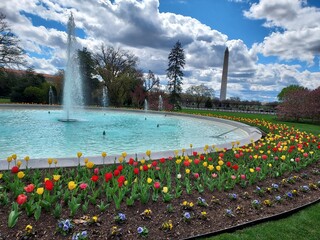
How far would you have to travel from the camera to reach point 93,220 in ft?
10.2

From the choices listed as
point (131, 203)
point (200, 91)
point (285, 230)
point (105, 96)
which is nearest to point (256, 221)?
point (285, 230)

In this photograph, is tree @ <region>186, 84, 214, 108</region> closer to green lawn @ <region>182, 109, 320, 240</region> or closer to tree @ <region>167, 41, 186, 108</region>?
tree @ <region>167, 41, 186, 108</region>

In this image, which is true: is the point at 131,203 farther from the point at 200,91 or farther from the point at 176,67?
the point at 200,91

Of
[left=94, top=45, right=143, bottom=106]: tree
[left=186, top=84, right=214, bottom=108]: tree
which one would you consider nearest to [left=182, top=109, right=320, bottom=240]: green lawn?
[left=94, top=45, right=143, bottom=106]: tree

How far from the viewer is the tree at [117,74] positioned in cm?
3859

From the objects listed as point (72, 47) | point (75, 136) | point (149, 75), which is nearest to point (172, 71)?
point (149, 75)

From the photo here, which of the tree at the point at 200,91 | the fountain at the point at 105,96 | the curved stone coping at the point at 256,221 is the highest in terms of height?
the tree at the point at 200,91

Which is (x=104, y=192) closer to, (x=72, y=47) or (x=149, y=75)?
(x=72, y=47)

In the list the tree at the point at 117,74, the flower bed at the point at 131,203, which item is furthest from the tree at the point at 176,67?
the flower bed at the point at 131,203

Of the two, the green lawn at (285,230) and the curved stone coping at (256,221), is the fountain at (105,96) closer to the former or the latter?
the curved stone coping at (256,221)

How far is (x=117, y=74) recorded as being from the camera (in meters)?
43.5

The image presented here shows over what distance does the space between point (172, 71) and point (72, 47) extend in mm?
24875

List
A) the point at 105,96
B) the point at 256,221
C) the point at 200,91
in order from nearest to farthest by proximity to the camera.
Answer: the point at 256,221 → the point at 105,96 → the point at 200,91

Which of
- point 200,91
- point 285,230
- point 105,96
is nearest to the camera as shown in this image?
point 285,230
